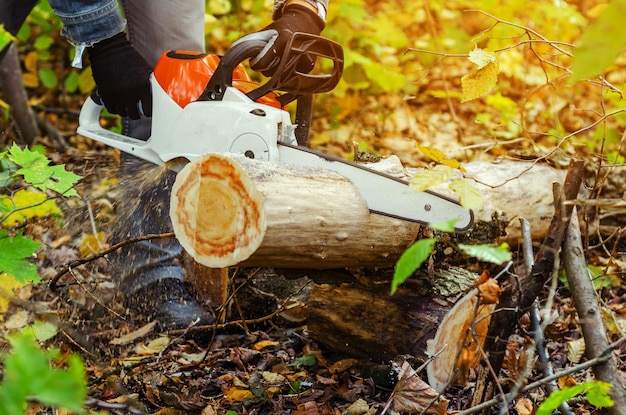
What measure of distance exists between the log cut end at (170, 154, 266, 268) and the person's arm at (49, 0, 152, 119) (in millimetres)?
1010

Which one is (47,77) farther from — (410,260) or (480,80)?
(410,260)

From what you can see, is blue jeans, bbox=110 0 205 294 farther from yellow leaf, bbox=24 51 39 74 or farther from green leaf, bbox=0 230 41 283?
yellow leaf, bbox=24 51 39 74

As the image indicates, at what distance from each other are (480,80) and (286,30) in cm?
68

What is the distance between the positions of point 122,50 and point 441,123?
3.23 m

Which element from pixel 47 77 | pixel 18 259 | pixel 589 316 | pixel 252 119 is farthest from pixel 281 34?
pixel 47 77

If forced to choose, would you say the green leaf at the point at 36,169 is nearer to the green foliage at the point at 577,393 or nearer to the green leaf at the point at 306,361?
the green leaf at the point at 306,361

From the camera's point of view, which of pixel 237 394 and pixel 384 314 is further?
pixel 384 314

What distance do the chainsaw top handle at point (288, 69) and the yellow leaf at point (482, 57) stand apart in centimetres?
52

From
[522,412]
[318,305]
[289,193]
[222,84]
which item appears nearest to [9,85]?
[222,84]

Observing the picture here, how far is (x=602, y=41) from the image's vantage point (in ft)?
3.10

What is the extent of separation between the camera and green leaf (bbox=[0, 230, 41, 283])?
76.7 inches

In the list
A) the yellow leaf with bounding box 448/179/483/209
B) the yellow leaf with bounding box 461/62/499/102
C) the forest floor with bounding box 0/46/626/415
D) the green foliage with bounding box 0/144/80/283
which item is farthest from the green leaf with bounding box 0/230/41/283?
the yellow leaf with bounding box 461/62/499/102

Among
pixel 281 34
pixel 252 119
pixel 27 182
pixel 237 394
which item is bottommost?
pixel 237 394

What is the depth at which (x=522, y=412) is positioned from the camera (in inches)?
75.1
